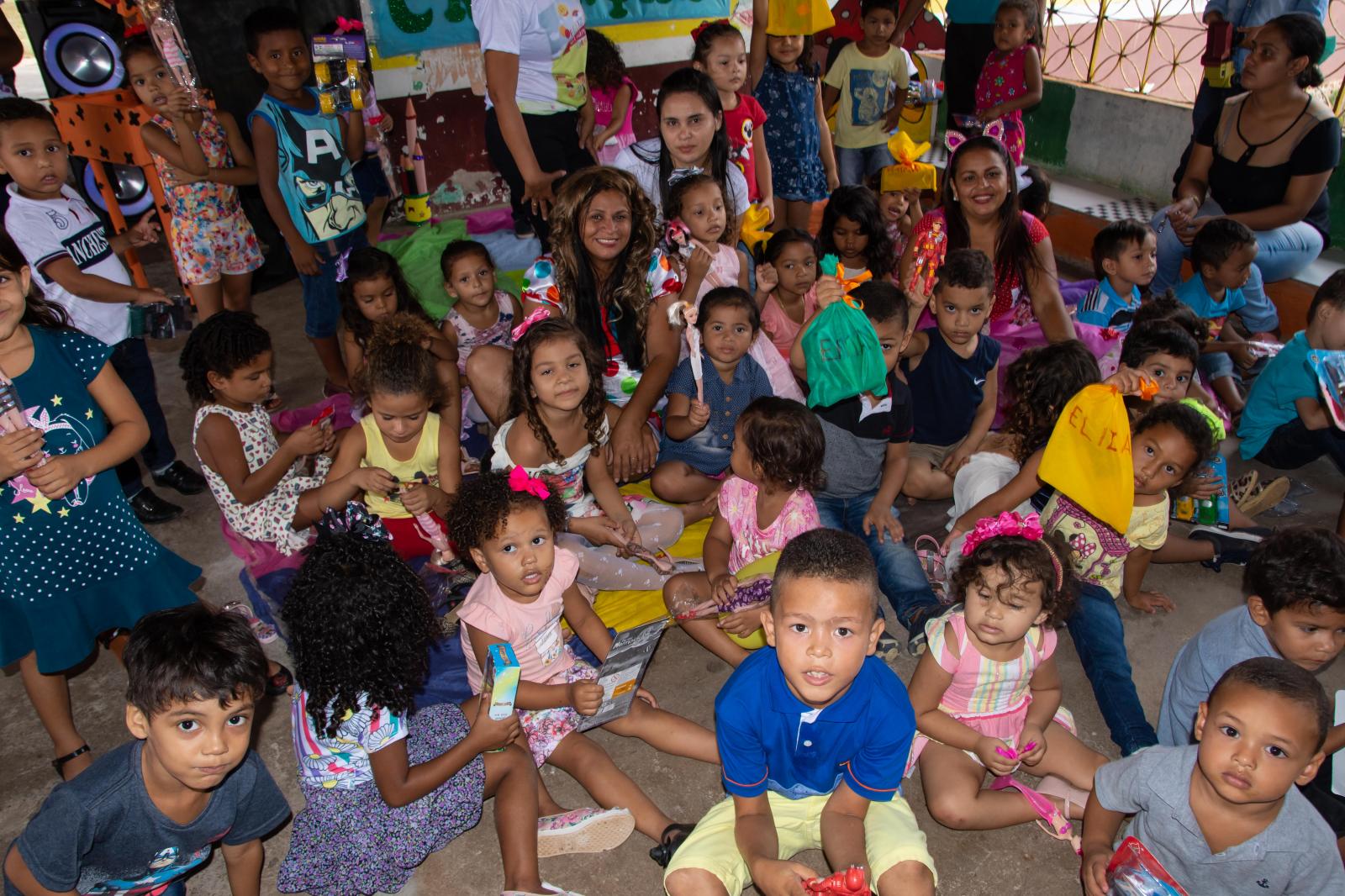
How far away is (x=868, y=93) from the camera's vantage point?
558 centimetres

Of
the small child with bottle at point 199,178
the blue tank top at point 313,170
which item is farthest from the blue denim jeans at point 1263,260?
the small child with bottle at point 199,178

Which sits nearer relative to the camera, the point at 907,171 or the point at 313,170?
the point at 313,170

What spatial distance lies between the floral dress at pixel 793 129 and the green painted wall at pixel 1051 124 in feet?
8.59

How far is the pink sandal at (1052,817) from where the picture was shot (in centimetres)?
233

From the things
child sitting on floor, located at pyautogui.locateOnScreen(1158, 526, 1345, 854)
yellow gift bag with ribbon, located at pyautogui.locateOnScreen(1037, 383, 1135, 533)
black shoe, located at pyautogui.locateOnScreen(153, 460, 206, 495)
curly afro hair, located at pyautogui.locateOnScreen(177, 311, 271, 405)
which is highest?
curly afro hair, located at pyautogui.locateOnScreen(177, 311, 271, 405)

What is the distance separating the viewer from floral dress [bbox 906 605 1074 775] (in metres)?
2.35

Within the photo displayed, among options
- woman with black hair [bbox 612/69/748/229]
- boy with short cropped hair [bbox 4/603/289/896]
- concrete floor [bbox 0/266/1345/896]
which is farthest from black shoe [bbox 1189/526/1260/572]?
boy with short cropped hair [bbox 4/603/289/896]

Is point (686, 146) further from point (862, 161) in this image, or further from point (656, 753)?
point (656, 753)

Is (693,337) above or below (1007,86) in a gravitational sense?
below

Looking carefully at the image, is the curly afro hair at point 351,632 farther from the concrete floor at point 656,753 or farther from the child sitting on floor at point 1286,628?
the child sitting on floor at point 1286,628

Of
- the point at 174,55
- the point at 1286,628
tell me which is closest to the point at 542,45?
the point at 174,55

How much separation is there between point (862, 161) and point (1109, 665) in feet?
13.0

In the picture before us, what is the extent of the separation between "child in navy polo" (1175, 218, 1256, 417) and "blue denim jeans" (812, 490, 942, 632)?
6.56ft

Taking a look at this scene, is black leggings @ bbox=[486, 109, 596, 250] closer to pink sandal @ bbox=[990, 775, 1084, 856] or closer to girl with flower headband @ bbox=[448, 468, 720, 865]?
girl with flower headband @ bbox=[448, 468, 720, 865]
